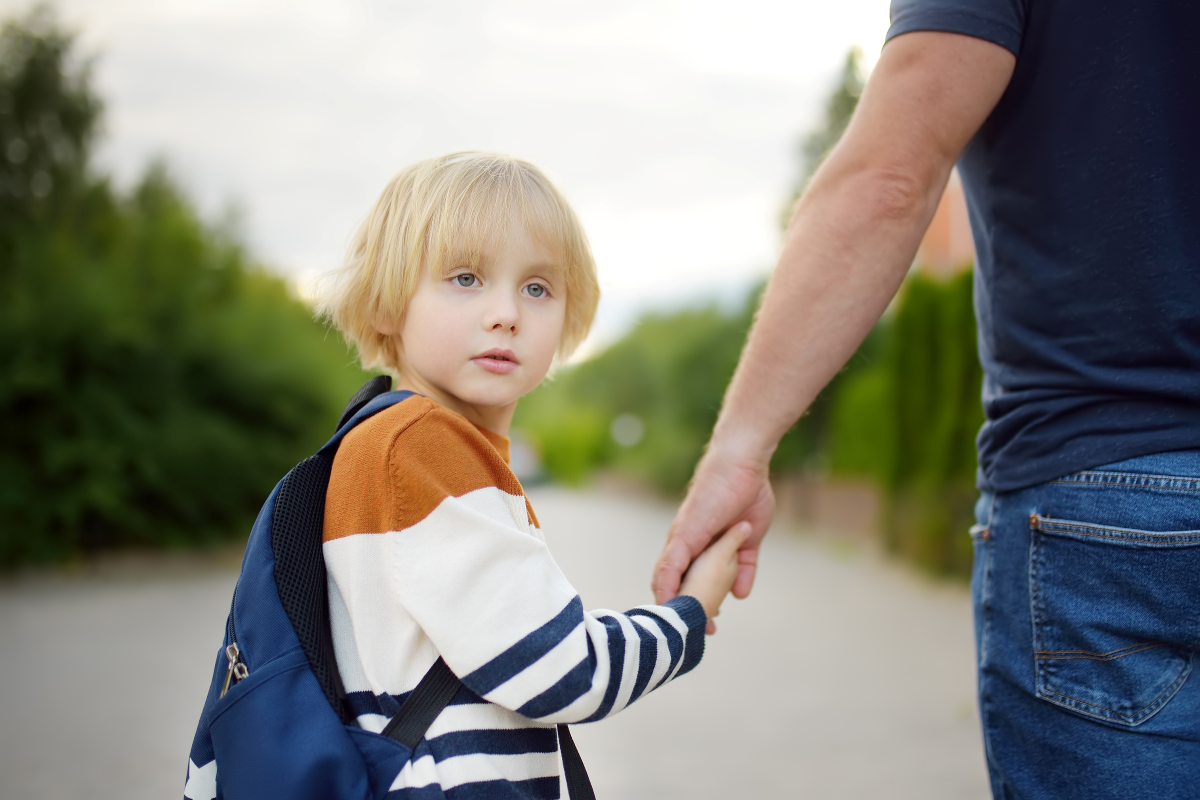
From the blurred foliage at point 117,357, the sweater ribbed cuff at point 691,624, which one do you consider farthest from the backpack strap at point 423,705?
the blurred foliage at point 117,357

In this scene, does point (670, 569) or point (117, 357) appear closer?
point (670, 569)

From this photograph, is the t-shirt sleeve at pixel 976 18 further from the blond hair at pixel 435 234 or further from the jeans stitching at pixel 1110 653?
→ the jeans stitching at pixel 1110 653

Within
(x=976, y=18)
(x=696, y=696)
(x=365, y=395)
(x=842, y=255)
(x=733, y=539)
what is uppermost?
(x=976, y=18)

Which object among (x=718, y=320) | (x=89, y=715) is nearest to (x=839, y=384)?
(x=718, y=320)

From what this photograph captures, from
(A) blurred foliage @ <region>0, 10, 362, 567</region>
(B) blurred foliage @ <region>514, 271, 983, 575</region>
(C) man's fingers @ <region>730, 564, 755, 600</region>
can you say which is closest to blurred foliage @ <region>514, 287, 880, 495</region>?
(B) blurred foliage @ <region>514, 271, 983, 575</region>

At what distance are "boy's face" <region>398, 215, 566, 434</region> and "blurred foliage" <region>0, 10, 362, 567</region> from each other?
6.49 m

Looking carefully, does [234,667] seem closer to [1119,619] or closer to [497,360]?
[497,360]

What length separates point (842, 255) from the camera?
53.4 inches

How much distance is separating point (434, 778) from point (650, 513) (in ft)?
49.0

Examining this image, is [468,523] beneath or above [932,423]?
beneath

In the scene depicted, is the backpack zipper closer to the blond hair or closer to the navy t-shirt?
the blond hair

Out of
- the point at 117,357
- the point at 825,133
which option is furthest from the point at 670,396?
the point at 117,357

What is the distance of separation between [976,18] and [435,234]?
0.71 meters

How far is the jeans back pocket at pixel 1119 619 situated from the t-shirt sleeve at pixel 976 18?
23.0 inches
